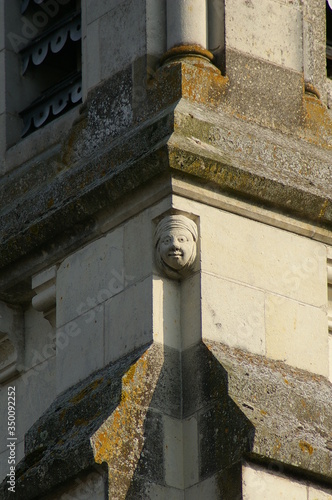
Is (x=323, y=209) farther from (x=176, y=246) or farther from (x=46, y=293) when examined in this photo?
(x=46, y=293)

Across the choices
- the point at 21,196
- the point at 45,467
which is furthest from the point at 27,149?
the point at 45,467

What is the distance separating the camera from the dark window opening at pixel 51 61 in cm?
1040

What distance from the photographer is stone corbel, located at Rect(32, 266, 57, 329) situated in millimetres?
9539

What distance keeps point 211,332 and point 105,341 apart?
0.57 metres

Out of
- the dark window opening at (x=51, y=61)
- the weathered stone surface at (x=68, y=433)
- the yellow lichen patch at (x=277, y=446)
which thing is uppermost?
the dark window opening at (x=51, y=61)

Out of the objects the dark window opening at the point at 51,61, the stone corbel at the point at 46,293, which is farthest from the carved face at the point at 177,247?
the dark window opening at the point at 51,61

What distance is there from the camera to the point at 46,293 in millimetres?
9586

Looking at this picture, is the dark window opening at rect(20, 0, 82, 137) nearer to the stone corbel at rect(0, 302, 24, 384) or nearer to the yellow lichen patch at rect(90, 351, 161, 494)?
the stone corbel at rect(0, 302, 24, 384)

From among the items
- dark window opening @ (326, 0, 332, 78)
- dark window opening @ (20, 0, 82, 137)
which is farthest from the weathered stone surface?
dark window opening @ (326, 0, 332, 78)

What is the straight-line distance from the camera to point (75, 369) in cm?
912

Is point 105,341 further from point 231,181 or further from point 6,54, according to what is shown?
point 6,54

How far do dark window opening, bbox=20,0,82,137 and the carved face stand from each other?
64.0 inches

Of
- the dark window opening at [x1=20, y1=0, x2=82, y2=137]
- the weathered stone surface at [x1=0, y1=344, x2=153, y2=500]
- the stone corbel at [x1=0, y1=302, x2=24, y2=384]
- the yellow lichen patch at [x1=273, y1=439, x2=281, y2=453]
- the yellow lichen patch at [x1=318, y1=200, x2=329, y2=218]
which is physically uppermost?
A: the dark window opening at [x1=20, y1=0, x2=82, y2=137]

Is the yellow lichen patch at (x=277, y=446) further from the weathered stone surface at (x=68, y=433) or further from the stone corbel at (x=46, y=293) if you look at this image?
the stone corbel at (x=46, y=293)
